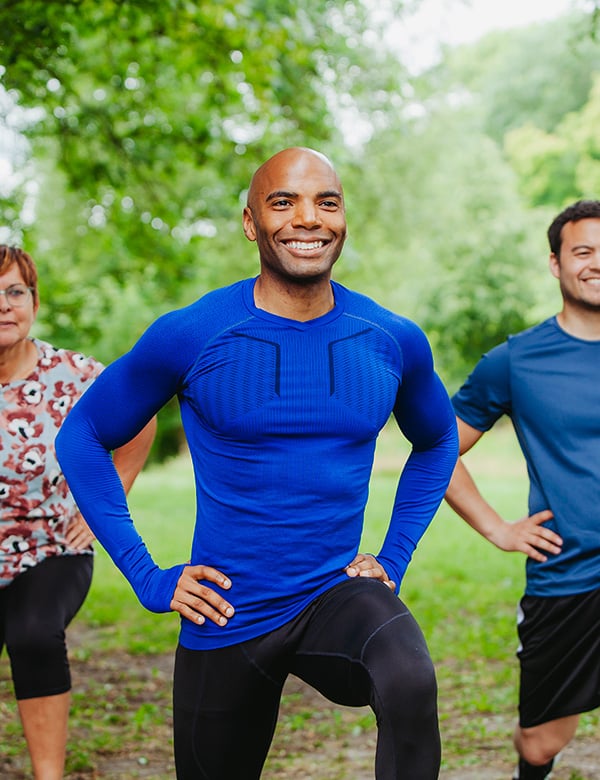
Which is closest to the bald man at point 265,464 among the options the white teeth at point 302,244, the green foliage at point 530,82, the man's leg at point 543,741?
the white teeth at point 302,244

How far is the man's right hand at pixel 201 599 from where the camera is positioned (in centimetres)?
300

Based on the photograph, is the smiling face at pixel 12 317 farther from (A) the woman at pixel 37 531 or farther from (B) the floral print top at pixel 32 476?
(B) the floral print top at pixel 32 476

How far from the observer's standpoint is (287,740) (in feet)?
Answer: 19.8

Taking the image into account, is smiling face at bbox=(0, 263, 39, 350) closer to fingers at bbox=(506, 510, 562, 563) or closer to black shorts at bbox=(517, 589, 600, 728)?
fingers at bbox=(506, 510, 562, 563)

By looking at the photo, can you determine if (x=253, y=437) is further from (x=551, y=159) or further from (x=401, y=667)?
(x=551, y=159)

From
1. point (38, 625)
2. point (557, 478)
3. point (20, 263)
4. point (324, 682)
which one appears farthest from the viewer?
point (20, 263)

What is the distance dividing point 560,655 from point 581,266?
5.19ft

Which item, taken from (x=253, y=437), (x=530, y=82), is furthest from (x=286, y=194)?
(x=530, y=82)

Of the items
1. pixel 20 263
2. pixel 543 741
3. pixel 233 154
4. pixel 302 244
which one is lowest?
pixel 543 741

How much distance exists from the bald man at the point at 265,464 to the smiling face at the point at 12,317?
4.12 feet

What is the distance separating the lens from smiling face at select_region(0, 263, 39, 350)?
14.2ft

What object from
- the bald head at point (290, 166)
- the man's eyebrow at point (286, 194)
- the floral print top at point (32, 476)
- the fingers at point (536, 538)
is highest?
the bald head at point (290, 166)

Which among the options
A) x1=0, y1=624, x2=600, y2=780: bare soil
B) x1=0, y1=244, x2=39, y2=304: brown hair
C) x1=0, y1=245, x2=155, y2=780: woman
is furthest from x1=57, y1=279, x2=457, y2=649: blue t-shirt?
x1=0, y1=624, x2=600, y2=780: bare soil

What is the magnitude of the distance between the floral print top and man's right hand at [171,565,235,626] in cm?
140
